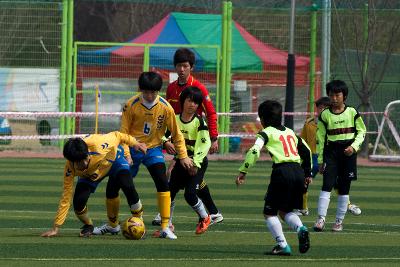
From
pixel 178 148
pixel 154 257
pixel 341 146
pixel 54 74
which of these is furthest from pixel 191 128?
pixel 54 74

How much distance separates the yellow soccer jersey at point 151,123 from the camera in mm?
13477

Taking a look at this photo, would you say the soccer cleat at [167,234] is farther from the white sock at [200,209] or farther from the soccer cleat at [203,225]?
the white sock at [200,209]

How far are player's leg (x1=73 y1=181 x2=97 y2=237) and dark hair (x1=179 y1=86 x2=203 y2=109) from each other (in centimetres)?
158


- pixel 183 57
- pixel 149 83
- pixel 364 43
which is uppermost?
pixel 364 43

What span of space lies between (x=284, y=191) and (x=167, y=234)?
173 cm

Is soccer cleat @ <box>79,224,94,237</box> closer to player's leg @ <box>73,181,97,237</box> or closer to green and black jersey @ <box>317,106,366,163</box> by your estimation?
player's leg @ <box>73,181,97,237</box>

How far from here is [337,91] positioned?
14938 mm

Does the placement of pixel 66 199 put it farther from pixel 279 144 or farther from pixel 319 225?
pixel 319 225

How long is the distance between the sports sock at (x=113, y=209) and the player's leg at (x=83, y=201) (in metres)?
0.24

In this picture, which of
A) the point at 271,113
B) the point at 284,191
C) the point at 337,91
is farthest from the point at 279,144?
the point at 337,91

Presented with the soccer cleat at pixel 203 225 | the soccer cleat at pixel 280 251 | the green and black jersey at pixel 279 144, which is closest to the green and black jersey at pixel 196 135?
the soccer cleat at pixel 203 225

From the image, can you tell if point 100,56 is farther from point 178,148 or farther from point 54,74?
point 178,148

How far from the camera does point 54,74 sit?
104 feet

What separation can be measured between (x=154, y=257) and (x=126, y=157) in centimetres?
205
